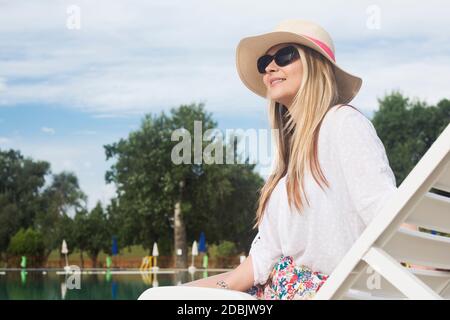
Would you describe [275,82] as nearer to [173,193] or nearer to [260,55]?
[260,55]

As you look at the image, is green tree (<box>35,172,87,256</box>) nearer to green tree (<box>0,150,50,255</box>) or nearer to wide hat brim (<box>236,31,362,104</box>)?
green tree (<box>0,150,50,255</box>)

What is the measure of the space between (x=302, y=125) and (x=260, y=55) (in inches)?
25.5

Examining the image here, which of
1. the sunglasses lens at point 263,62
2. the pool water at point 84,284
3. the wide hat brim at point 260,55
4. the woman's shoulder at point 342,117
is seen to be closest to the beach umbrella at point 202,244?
the pool water at point 84,284

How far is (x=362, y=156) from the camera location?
218 centimetres

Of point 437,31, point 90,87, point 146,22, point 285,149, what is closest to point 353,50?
point 437,31

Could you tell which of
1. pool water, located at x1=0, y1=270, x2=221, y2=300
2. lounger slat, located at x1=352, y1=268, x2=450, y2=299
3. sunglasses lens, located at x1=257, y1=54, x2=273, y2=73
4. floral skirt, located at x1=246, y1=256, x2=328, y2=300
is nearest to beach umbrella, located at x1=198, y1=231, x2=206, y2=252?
pool water, located at x1=0, y1=270, x2=221, y2=300

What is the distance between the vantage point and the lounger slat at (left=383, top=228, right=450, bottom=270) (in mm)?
1758

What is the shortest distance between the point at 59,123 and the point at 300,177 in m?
28.8

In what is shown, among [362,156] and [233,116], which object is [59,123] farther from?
[362,156]

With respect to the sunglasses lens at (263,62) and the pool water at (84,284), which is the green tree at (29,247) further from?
the sunglasses lens at (263,62)

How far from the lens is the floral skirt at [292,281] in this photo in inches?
93.1

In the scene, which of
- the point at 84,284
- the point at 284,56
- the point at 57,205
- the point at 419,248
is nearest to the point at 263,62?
the point at 284,56

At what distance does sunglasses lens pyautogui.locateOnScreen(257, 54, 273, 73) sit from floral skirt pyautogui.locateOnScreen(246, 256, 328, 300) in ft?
2.63

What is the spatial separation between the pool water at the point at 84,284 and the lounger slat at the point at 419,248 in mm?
16731
